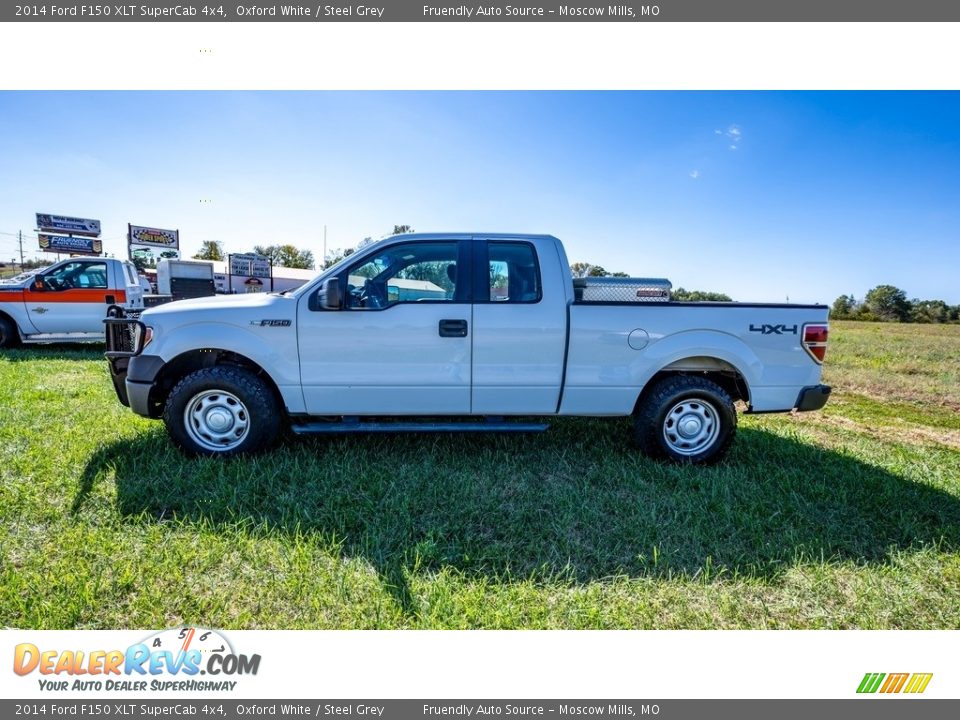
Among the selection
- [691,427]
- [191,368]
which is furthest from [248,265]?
[691,427]

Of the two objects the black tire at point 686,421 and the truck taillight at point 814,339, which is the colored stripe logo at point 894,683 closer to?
the black tire at point 686,421

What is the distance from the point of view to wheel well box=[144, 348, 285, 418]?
3.53 metres

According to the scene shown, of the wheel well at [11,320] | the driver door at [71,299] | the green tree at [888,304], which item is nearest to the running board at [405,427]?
the driver door at [71,299]

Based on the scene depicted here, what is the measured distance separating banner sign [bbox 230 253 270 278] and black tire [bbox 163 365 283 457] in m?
33.8

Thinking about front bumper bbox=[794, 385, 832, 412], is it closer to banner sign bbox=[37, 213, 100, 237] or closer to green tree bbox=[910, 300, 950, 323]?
banner sign bbox=[37, 213, 100, 237]

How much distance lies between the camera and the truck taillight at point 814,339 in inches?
138

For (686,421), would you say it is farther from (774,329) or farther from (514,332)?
(514,332)

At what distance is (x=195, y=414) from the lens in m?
3.47

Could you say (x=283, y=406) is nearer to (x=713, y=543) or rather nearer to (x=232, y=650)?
(x=232, y=650)

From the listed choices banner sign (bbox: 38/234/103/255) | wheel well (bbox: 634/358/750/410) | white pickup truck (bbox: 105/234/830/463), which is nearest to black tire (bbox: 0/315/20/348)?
white pickup truck (bbox: 105/234/830/463)

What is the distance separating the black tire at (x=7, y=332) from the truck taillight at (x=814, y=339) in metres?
12.1

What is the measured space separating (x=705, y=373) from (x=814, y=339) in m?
0.83

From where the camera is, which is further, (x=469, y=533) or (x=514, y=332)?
(x=514, y=332)

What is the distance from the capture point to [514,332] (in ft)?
11.2
